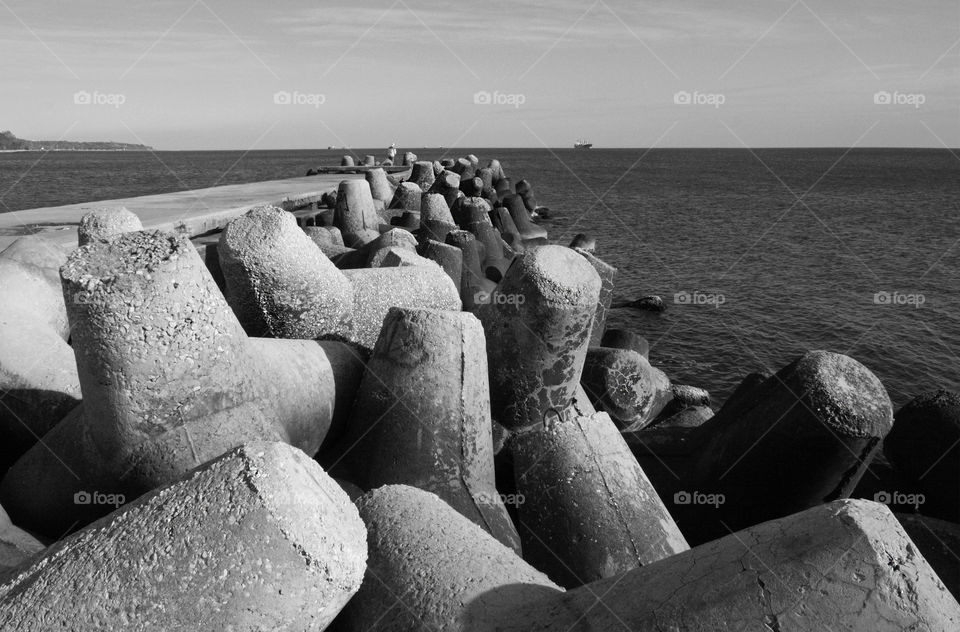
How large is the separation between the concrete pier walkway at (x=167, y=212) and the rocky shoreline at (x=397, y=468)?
9.85 feet

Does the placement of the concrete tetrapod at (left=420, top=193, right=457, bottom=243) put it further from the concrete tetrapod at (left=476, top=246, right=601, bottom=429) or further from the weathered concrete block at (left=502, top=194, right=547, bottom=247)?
the concrete tetrapod at (left=476, top=246, right=601, bottom=429)

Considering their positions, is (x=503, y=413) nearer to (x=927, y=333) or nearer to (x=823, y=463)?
(x=823, y=463)

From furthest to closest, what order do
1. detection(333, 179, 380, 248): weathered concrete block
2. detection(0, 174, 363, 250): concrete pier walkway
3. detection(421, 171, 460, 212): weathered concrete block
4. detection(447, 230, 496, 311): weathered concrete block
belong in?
1. detection(421, 171, 460, 212): weathered concrete block
2. detection(333, 179, 380, 248): weathered concrete block
3. detection(447, 230, 496, 311): weathered concrete block
4. detection(0, 174, 363, 250): concrete pier walkway

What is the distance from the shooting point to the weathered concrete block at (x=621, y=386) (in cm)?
596

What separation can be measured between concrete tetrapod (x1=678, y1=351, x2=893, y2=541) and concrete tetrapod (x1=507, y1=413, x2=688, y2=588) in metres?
0.71

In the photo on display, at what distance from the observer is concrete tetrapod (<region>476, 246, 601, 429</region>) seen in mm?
→ 4012

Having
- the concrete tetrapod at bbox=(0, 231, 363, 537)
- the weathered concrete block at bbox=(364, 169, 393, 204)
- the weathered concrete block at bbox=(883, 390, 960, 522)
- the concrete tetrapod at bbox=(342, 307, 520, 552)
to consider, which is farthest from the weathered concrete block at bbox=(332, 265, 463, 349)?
the weathered concrete block at bbox=(364, 169, 393, 204)

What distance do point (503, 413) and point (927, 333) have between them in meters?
10.3

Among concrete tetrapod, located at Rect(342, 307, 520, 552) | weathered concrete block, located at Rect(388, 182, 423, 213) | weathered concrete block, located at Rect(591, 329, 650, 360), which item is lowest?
concrete tetrapod, located at Rect(342, 307, 520, 552)

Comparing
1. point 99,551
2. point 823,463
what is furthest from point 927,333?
point 99,551

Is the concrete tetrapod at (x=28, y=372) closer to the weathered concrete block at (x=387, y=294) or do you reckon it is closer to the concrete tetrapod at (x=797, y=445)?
the weathered concrete block at (x=387, y=294)

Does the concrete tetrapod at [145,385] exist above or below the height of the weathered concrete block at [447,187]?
below

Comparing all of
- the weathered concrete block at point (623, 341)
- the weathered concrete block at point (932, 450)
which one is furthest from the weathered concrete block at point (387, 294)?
the weathered concrete block at point (623, 341)

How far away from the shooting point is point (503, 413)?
416 centimetres
